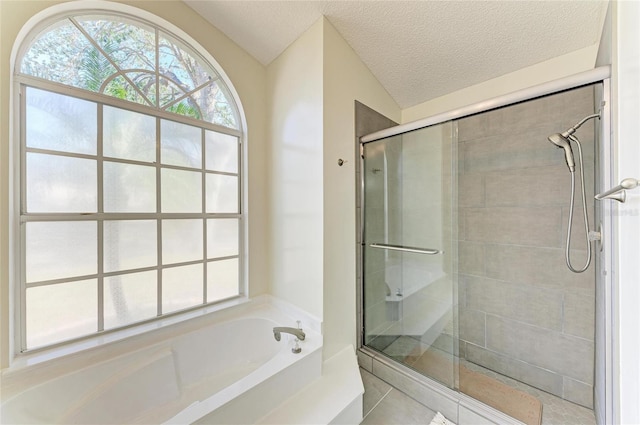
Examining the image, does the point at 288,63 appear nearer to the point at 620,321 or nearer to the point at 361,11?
the point at 361,11

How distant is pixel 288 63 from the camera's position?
5.88ft

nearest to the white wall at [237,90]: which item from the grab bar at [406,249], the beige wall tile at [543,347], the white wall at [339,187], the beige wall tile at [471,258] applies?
the white wall at [339,187]

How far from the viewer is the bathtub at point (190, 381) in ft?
3.49

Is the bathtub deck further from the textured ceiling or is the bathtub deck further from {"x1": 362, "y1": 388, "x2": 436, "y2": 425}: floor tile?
the textured ceiling

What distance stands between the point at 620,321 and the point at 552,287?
883 millimetres

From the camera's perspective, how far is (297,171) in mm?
1699

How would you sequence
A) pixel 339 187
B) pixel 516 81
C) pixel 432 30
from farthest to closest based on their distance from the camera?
pixel 516 81
pixel 339 187
pixel 432 30

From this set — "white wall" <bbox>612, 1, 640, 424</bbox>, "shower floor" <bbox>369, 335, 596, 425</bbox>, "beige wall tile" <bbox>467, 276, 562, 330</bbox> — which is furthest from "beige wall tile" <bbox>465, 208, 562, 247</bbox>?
"shower floor" <bbox>369, 335, 596, 425</bbox>

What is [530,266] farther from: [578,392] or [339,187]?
[339,187]

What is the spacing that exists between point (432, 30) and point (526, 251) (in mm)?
1663

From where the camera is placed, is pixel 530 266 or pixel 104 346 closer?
pixel 104 346

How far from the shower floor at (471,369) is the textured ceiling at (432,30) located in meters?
2.14

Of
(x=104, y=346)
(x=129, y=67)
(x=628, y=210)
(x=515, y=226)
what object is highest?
(x=129, y=67)

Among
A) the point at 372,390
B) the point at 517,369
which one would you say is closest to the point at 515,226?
the point at 517,369
